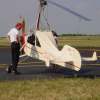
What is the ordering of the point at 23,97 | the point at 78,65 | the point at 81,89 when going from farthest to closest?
the point at 78,65
the point at 81,89
the point at 23,97

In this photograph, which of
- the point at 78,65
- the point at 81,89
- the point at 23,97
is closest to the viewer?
the point at 23,97

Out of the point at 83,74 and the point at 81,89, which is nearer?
the point at 81,89

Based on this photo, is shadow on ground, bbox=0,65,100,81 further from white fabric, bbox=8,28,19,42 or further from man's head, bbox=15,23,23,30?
man's head, bbox=15,23,23,30

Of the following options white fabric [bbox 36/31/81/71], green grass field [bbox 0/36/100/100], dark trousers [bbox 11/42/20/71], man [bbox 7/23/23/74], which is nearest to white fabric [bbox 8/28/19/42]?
man [bbox 7/23/23/74]

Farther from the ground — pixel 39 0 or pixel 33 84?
pixel 39 0

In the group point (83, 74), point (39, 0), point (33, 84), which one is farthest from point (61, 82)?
point (39, 0)

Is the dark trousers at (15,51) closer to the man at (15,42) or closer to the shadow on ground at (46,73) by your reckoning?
the man at (15,42)

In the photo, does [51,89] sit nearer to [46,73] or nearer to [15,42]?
[15,42]

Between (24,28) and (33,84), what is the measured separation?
6.28 meters

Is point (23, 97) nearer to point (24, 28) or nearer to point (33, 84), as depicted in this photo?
point (33, 84)

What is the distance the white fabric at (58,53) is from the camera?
64.5 ft

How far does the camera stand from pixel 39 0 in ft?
72.7

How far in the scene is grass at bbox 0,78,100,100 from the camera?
14602 mm

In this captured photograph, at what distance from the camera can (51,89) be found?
16.1m
